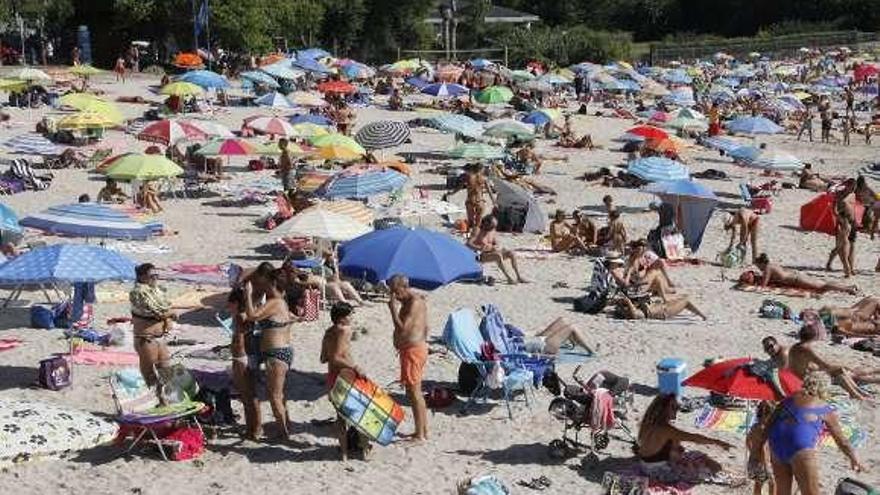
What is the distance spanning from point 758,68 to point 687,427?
5440cm

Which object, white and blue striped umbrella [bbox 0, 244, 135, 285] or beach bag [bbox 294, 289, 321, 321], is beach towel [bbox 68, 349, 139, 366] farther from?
beach bag [bbox 294, 289, 321, 321]

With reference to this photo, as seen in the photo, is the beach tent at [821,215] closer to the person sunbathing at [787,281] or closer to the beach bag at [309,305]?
the person sunbathing at [787,281]

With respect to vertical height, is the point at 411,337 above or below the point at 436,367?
above

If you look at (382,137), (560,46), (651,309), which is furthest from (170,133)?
(560,46)

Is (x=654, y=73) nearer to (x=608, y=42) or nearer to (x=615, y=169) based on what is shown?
(x=608, y=42)

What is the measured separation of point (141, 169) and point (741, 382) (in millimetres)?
11812

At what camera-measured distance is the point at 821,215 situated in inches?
743

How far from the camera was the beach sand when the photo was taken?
8695 millimetres

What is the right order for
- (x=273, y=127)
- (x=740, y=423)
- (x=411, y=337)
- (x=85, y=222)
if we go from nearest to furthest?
(x=411, y=337) → (x=740, y=423) → (x=85, y=222) → (x=273, y=127)

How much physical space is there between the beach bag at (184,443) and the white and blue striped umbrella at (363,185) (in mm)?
8368

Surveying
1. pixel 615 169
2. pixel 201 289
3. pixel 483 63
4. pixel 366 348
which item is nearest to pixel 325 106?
pixel 615 169

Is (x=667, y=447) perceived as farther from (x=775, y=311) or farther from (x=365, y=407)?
(x=775, y=311)

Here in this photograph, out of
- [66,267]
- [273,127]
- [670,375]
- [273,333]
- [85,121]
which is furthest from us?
[85,121]

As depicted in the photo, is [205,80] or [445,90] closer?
[205,80]
